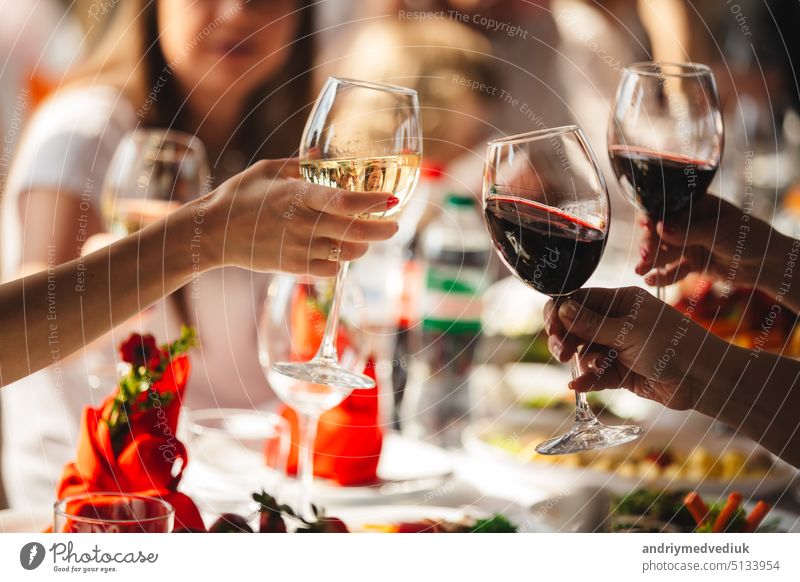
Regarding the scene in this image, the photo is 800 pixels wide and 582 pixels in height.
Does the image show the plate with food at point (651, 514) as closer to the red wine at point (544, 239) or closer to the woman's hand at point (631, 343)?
the woman's hand at point (631, 343)

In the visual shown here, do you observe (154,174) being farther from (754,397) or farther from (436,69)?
(436,69)

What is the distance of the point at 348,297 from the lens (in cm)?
74

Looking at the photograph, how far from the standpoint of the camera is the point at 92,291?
0.57 m

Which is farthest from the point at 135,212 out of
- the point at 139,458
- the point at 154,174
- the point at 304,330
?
the point at 139,458

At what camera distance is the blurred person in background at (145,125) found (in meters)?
0.87

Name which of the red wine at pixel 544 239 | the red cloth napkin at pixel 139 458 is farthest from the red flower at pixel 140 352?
the red wine at pixel 544 239

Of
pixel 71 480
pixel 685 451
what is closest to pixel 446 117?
pixel 685 451

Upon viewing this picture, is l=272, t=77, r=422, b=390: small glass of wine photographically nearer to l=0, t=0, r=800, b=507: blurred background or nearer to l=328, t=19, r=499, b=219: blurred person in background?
l=0, t=0, r=800, b=507: blurred background

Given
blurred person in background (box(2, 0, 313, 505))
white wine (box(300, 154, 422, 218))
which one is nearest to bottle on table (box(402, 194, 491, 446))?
blurred person in background (box(2, 0, 313, 505))

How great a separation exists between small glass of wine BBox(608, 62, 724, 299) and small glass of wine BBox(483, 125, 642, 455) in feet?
0.48

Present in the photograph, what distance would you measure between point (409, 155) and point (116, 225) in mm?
454

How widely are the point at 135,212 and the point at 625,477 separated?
0.54 meters

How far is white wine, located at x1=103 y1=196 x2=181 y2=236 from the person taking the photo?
0.86 meters

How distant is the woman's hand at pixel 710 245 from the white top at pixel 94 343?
1.58 ft
